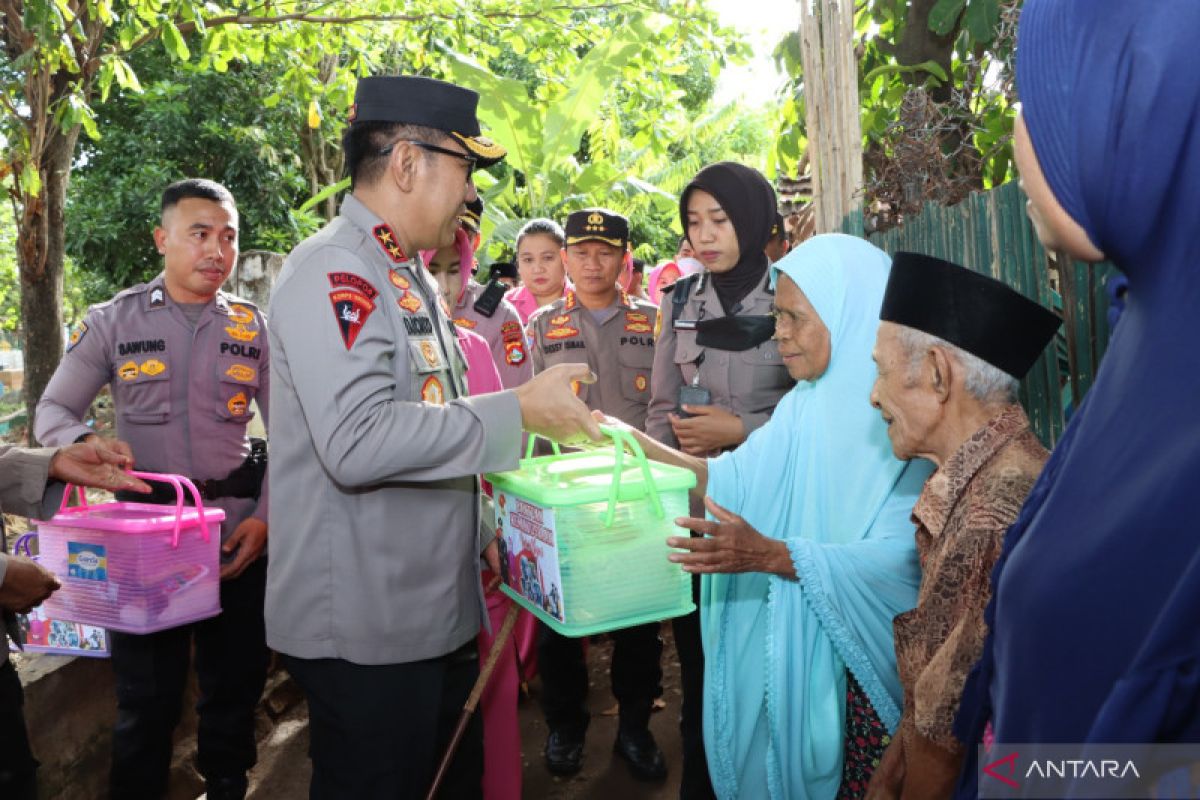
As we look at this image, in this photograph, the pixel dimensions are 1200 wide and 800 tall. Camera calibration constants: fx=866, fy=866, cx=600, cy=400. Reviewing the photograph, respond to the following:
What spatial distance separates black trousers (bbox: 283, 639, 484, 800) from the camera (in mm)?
2008

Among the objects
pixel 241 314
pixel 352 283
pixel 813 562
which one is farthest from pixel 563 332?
pixel 352 283

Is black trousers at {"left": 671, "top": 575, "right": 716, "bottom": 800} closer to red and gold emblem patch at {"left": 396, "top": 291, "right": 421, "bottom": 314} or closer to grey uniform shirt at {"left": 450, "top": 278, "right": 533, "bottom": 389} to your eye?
grey uniform shirt at {"left": 450, "top": 278, "right": 533, "bottom": 389}

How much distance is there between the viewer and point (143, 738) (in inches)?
129

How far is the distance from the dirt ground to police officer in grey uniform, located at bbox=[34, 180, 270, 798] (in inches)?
21.0

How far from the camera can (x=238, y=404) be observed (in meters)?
3.64

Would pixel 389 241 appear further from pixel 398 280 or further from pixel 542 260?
pixel 542 260

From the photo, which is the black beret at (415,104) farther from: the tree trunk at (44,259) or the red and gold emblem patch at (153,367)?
the tree trunk at (44,259)

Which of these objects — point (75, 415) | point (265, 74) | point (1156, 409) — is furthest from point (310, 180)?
point (1156, 409)

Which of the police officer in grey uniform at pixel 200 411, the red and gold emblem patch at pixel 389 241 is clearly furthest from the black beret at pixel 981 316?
the police officer in grey uniform at pixel 200 411

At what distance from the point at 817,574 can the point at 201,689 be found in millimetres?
2660

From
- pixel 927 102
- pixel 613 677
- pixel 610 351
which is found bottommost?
pixel 613 677

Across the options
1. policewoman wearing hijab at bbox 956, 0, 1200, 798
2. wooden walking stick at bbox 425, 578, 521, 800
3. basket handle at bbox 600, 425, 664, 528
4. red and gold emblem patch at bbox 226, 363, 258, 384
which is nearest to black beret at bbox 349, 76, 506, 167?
basket handle at bbox 600, 425, 664, 528

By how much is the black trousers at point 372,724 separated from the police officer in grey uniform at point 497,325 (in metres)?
2.17

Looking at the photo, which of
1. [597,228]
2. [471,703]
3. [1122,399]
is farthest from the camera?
[597,228]
